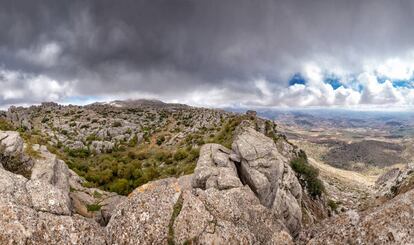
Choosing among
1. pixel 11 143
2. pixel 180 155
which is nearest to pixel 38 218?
pixel 11 143

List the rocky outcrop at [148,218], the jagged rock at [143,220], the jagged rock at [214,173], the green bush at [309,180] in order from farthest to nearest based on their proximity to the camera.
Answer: the green bush at [309,180] < the jagged rock at [214,173] < the jagged rock at [143,220] < the rocky outcrop at [148,218]

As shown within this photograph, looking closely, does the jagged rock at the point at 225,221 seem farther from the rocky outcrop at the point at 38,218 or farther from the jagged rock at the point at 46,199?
the jagged rock at the point at 46,199

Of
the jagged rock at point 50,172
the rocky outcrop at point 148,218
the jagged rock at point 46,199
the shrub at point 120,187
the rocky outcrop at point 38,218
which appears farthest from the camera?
the shrub at point 120,187

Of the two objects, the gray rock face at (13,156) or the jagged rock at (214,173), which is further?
the gray rock face at (13,156)

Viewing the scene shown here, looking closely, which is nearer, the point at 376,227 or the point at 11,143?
the point at 376,227

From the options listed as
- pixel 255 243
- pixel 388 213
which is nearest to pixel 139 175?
pixel 255 243

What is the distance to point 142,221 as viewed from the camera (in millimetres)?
13641

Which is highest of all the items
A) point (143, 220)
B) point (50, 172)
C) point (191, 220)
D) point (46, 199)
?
point (46, 199)

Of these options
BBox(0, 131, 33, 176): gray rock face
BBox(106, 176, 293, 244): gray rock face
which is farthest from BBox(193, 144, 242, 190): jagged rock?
BBox(0, 131, 33, 176): gray rock face

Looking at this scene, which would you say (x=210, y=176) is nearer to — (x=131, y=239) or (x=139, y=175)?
(x=131, y=239)

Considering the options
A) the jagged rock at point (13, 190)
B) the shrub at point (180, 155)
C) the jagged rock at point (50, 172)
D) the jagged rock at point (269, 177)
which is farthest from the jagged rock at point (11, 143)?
the shrub at point (180, 155)

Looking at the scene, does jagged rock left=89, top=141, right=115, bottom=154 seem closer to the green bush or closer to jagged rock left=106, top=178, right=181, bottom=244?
the green bush

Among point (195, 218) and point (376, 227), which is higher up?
point (195, 218)

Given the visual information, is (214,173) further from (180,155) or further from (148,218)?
(180,155)
